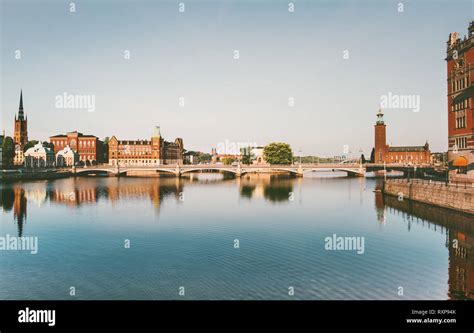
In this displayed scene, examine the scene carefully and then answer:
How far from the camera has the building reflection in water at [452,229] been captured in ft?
66.2

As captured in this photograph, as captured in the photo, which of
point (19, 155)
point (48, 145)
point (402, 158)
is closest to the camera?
point (19, 155)

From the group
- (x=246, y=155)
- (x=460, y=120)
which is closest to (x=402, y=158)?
(x=246, y=155)

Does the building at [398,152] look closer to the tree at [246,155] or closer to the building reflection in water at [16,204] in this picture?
the tree at [246,155]

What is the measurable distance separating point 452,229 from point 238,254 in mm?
19926

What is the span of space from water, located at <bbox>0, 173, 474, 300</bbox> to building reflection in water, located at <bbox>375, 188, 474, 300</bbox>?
94 mm

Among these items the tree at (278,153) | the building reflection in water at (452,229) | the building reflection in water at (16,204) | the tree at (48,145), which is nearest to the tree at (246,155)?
the tree at (278,153)

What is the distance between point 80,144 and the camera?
17362 centimetres

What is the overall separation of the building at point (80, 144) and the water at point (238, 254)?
131m

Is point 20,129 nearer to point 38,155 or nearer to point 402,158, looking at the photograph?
point 38,155

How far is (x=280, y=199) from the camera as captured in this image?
5859cm

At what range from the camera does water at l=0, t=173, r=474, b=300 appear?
19812 mm

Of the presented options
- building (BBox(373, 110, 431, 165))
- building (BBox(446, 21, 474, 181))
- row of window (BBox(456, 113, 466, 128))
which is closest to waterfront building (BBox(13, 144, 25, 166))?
building (BBox(373, 110, 431, 165))
